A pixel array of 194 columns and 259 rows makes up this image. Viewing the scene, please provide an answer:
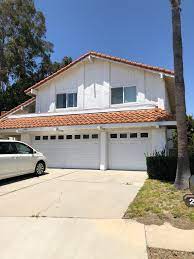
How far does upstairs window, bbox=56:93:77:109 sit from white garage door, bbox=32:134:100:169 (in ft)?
9.00

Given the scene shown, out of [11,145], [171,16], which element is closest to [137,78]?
[171,16]

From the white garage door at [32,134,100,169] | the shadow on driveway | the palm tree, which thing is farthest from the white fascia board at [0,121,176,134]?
the shadow on driveway

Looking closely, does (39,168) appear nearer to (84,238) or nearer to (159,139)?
(159,139)

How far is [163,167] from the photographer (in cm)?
1184

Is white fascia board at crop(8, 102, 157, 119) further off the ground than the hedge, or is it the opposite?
white fascia board at crop(8, 102, 157, 119)

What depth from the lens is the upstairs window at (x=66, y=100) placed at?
18703mm

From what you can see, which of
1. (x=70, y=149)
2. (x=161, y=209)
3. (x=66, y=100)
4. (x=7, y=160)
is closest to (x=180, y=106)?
(x=161, y=209)

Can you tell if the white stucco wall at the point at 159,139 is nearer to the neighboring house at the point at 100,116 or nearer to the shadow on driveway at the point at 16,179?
the neighboring house at the point at 100,116

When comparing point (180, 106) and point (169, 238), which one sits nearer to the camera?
point (169, 238)

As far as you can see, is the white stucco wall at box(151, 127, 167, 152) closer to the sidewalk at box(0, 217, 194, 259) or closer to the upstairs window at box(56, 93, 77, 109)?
the upstairs window at box(56, 93, 77, 109)

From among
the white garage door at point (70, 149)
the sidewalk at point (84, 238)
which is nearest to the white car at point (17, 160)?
the white garage door at point (70, 149)

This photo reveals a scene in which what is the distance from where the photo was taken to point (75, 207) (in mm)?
7578

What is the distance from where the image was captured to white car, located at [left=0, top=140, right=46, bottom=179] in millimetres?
10930

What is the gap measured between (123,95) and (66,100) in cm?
411
